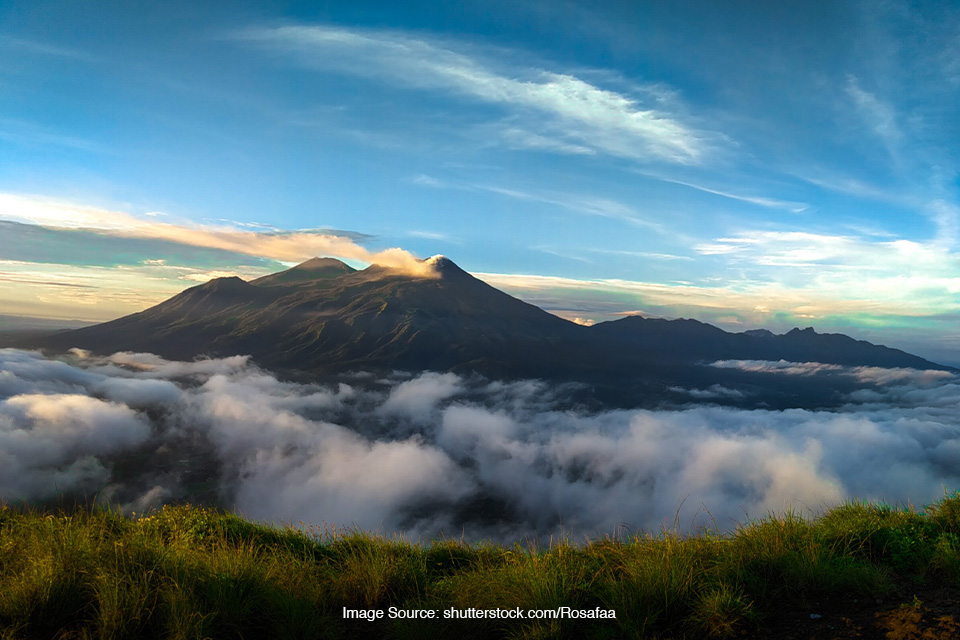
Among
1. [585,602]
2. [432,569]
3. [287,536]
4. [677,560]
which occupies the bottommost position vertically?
[287,536]

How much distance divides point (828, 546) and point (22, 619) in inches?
391

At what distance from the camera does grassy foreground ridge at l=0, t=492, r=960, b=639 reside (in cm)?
536

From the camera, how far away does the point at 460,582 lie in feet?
21.6

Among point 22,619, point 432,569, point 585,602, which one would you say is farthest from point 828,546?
point 22,619

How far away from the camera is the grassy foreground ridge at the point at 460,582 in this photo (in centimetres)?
536

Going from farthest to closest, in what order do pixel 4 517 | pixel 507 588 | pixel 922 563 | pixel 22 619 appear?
1. pixel 4 517
2. pixel 922 563
3. pixel 507 588
4. pixel 22 619

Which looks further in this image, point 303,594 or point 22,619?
point 303,594

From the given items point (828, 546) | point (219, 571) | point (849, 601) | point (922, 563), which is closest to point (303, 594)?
point (219, 571)

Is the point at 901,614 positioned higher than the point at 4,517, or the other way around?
the point at 901,614

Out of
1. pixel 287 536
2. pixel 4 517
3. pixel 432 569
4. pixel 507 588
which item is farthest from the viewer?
pixel 287 536

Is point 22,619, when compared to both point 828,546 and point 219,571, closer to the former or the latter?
point 219,571

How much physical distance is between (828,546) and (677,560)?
2809mm

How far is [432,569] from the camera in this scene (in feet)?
25.5

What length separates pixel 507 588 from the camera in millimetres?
5941
